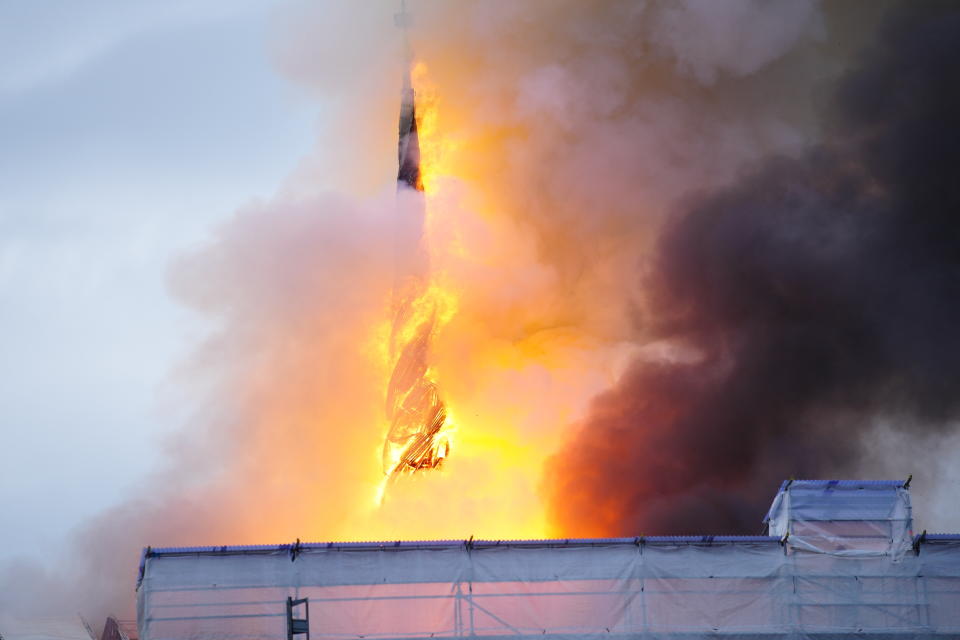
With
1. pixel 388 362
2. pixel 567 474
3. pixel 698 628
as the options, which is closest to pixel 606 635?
pixel 698 628

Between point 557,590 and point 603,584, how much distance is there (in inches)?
48.7

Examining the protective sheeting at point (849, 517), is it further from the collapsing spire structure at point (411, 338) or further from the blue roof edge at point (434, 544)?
the collapsing spire structure at point (411, 338)

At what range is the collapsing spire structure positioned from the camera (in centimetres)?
4847

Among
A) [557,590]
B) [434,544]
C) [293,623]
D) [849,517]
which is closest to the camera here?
[293,623]

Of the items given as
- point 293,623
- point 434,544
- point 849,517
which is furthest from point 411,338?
point 293,623

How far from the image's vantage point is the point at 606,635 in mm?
35875

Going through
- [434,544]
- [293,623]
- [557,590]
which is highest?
A: [434,544]

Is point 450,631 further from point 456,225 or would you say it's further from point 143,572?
point 456,225

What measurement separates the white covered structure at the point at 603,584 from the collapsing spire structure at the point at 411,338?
490 inches

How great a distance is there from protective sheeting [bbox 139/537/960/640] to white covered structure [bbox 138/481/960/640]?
0.12 feet

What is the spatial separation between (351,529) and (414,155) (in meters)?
13.8

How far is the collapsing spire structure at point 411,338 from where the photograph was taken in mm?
48469

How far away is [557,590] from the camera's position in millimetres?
36250

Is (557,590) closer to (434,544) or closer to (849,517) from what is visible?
(434,544)
